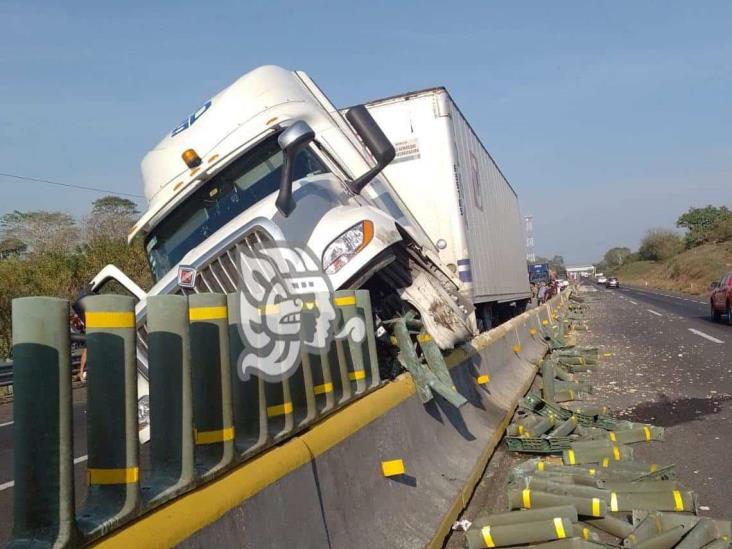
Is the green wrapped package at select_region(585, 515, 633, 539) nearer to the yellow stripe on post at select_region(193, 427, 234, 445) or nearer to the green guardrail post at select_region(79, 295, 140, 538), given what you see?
the yellow stripe on post at select_region(193, 427, 234, 445)

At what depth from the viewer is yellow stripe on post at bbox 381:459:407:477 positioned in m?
4.24

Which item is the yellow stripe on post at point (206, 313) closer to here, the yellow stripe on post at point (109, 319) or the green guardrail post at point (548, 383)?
the yellow stripe on post at point (109, 319)

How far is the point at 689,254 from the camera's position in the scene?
9788cm

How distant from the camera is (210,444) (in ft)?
10.1

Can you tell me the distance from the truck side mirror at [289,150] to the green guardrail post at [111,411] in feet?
12.5

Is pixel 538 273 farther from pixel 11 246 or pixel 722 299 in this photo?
pixel 11 246

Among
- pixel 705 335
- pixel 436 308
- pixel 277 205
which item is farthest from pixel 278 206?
pixel 705 335

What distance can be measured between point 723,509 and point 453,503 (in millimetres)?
1916

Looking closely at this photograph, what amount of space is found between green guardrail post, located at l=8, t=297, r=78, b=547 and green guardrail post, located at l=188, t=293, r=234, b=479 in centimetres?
85

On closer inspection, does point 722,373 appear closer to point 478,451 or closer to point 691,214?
point 478,451

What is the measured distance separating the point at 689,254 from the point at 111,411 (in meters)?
105

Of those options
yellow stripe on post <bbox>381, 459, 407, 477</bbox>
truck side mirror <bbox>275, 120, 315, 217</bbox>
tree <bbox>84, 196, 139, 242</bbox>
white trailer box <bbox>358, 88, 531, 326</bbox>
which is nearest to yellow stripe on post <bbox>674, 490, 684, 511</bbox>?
yellow stripe on post <bbox>381, 459, 407, 477</bbox>

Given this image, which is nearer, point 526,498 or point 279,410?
point 279,410

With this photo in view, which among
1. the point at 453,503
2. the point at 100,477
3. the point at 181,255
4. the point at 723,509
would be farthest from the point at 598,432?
the point at 100,477
